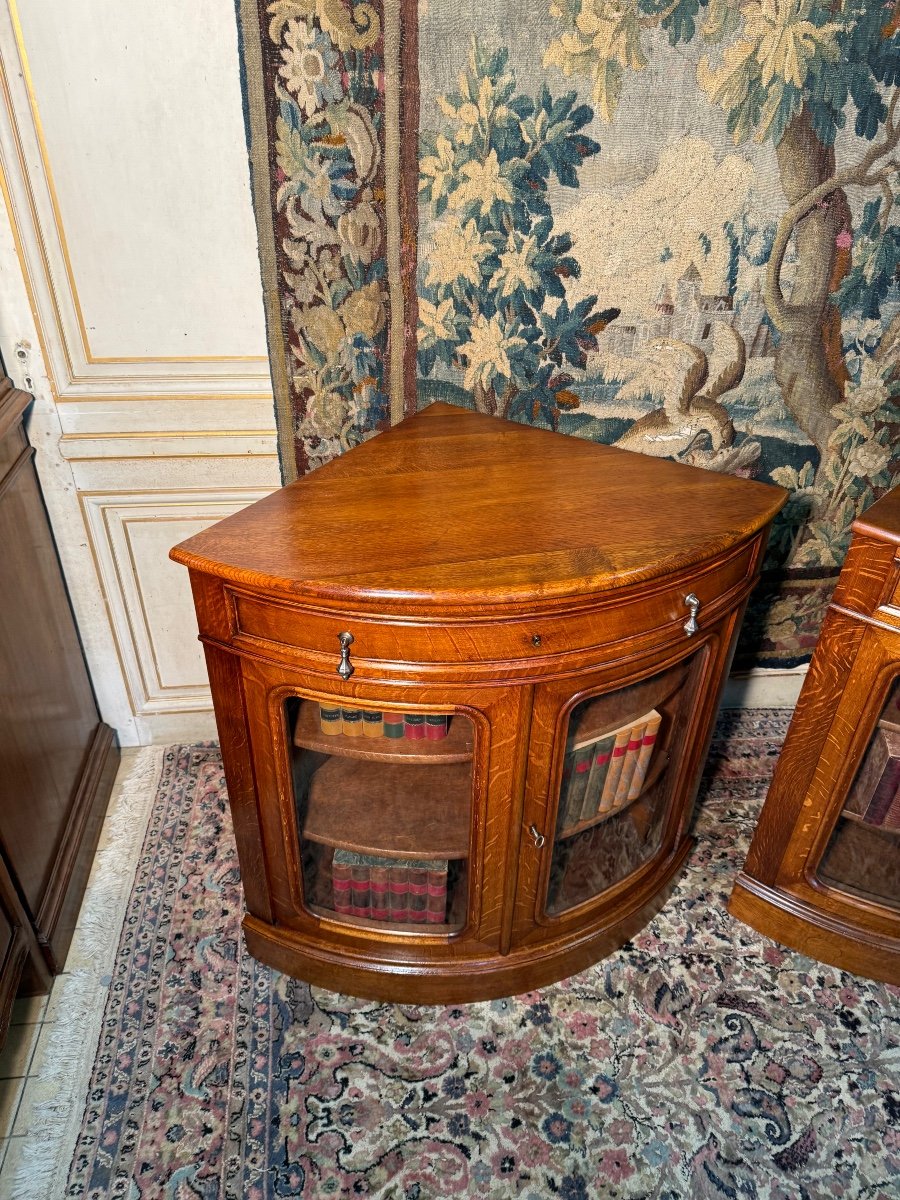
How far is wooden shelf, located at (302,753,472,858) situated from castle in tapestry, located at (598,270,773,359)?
92cm

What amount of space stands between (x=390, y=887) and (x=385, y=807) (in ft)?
0.51

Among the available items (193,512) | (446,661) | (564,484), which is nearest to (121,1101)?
(446,661)

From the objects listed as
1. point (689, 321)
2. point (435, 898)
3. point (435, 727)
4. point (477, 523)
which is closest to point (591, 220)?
point (689, 321)

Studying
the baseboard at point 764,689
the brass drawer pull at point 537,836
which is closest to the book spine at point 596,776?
the brass drawer pull at point 537,836

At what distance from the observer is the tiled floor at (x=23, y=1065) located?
132 cm

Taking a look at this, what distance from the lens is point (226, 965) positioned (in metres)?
1.60

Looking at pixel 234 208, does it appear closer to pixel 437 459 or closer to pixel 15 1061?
pixel 437 459

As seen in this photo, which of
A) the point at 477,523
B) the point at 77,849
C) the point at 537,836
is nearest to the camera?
the point at 477,523

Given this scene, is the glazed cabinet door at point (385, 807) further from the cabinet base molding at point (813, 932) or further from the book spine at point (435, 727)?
the cabinet base molding at point (813, 932)

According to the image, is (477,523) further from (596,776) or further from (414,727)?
(596,776)

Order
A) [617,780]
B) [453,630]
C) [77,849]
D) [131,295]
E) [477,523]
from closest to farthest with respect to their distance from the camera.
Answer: [453,630], [477,523], [617,780], [131,295], [77,849]

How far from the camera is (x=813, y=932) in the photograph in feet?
5.30

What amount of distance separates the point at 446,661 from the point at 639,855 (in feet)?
2.35

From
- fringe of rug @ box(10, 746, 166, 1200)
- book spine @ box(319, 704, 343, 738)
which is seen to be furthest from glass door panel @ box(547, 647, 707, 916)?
fringe of rug @ box(10, 746, 166, 1200)
